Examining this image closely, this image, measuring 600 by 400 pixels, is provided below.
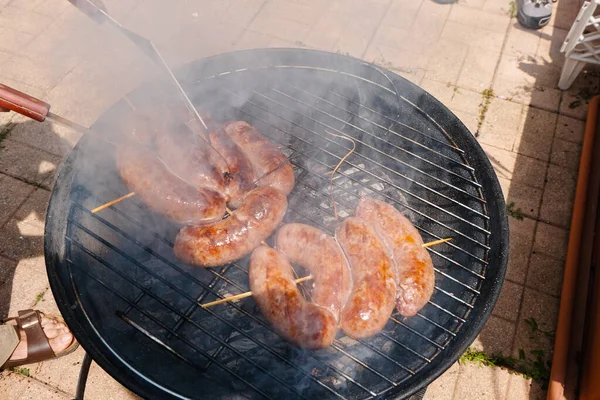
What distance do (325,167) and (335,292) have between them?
44.3 inches

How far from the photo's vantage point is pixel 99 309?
280 centimetres

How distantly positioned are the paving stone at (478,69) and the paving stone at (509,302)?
2.45 meters

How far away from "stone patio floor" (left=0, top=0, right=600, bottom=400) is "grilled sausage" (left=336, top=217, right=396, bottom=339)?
4.66 feet

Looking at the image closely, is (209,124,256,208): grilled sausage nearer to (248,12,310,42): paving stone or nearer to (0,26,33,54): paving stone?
(248,12,310,42): paving stone

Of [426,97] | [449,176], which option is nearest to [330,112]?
[426,97]

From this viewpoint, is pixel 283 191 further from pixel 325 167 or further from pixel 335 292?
pixel 335 292

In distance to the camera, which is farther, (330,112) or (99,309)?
(330,112)

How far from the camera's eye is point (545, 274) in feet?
13.6

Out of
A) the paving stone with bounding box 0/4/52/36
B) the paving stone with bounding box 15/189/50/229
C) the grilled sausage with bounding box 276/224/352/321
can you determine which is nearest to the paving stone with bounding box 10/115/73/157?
the paving stone with bounding box 15/189/50/229

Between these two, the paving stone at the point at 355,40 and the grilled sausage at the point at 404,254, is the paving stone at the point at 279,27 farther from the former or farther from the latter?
the grilled sausage at the point at 404,254

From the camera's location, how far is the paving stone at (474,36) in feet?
19.1

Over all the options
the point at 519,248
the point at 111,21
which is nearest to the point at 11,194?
the point at 111,21

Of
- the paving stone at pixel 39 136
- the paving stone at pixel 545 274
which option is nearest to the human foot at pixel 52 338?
the paving stone at pixel 39 136

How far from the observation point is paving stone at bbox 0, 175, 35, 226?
4.53 meters
